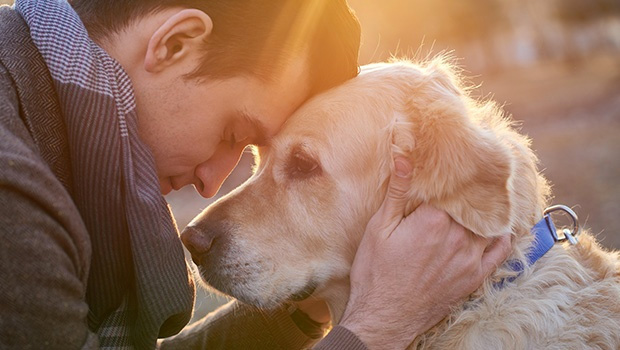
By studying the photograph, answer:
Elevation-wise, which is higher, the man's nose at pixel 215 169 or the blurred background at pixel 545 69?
the man's nose at pixel 215 169

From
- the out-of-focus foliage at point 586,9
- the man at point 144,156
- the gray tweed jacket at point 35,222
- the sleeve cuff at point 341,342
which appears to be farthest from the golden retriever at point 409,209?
the out-of-focus foliage at point 586,9

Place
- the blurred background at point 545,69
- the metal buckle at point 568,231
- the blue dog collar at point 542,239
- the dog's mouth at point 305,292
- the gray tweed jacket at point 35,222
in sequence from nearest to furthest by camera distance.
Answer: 1. the gray tweed jacket at point 35,222
2. the blue dog collar at point 542,239
3. the metal buckle at point 568,231
4. the dog's mouth at point 305,292
5. the blurred background at point 545,69

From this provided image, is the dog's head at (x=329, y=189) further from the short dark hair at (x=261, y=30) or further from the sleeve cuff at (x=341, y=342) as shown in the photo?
the sleeve cuff at (x=341, y=342)

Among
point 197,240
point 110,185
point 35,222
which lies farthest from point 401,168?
point 35,222

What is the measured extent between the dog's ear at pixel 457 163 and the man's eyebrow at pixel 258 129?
0.57m

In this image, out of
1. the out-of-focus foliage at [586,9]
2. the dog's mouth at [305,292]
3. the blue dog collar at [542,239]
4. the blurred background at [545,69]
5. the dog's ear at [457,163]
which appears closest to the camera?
the dog's ear at [457,163]

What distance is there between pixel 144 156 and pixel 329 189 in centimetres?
82

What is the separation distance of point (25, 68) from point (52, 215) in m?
0.59

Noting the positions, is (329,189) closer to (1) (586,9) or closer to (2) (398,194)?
(2) (398,194)

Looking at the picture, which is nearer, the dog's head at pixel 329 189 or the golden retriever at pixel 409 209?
the golden retriever at pixel 409 209

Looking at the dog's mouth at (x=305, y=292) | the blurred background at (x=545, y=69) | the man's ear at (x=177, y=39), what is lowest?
the blurred background at (x=545, y=69)

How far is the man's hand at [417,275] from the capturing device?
8.25 ft

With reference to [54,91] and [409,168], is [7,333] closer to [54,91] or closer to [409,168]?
[54,91]

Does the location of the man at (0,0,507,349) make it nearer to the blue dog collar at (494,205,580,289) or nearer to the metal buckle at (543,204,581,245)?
the blue dog collar at (494,205,580,289)
